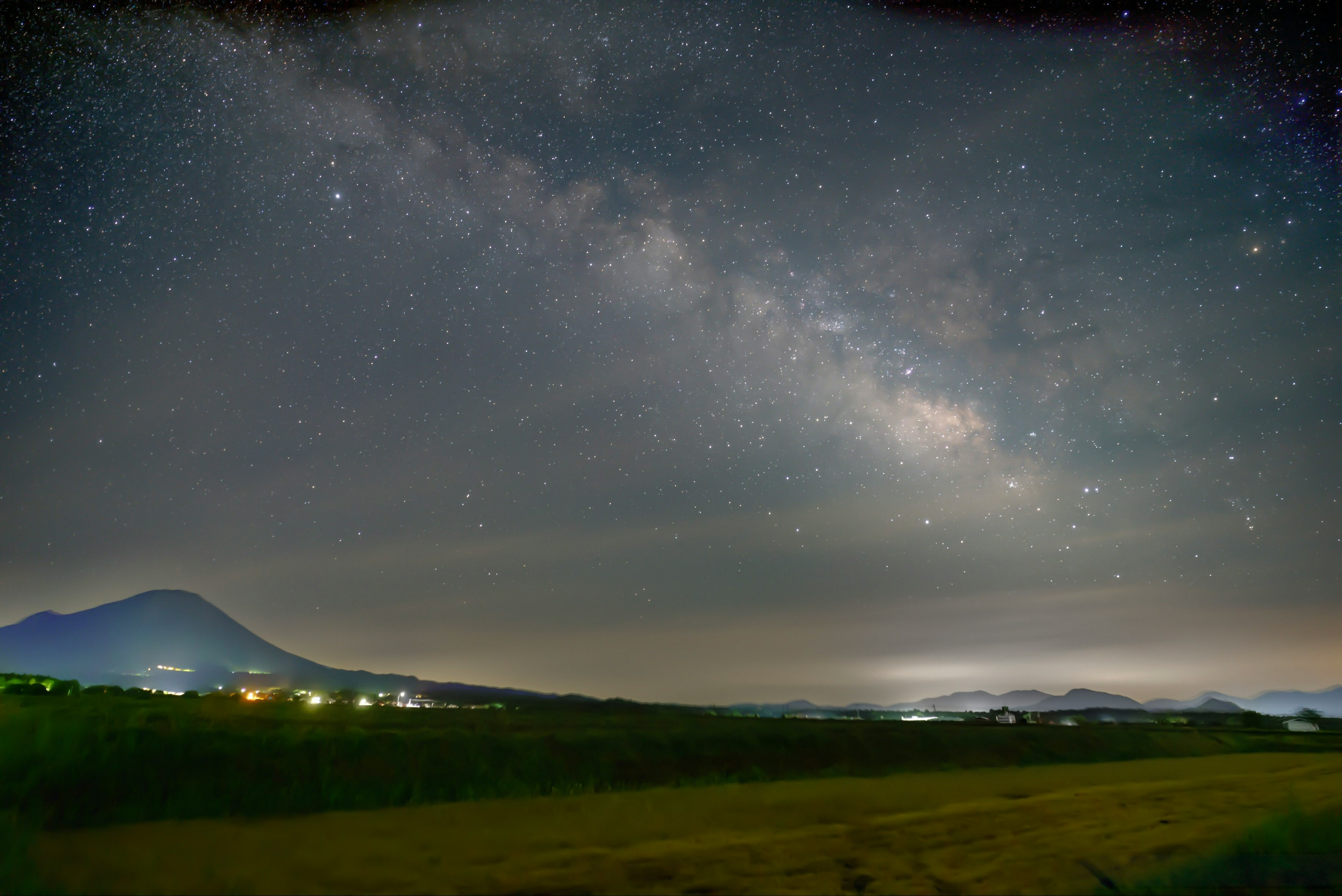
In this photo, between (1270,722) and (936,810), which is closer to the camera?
(936,810)

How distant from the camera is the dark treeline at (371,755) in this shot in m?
12.2

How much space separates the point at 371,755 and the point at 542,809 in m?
4.81

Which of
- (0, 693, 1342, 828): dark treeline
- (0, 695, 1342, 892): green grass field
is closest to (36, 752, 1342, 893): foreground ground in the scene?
(0, 695, 1342, 892): green grass field

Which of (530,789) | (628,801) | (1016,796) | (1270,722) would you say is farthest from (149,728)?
(1270,722)

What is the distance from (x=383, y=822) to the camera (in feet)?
39.6

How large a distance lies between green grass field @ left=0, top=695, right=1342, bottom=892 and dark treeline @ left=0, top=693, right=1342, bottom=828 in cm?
6

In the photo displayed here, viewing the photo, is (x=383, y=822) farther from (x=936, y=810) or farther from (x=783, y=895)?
(x=936, y=810)

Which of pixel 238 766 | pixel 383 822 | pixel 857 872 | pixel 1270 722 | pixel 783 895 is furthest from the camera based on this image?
pixel 1270 722

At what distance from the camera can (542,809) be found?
13.7 m

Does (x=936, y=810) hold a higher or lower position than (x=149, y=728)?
lower

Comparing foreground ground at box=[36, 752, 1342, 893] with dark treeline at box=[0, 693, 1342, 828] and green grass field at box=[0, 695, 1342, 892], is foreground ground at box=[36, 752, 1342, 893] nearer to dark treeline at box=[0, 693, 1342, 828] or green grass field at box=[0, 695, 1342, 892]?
green grass field at box=[0, 695, 1342, 892]

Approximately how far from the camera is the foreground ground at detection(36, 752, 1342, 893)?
25.7 feet

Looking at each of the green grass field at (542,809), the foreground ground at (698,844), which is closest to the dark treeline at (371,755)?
the green grass field at (542,809)

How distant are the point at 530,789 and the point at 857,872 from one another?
1012 cm
